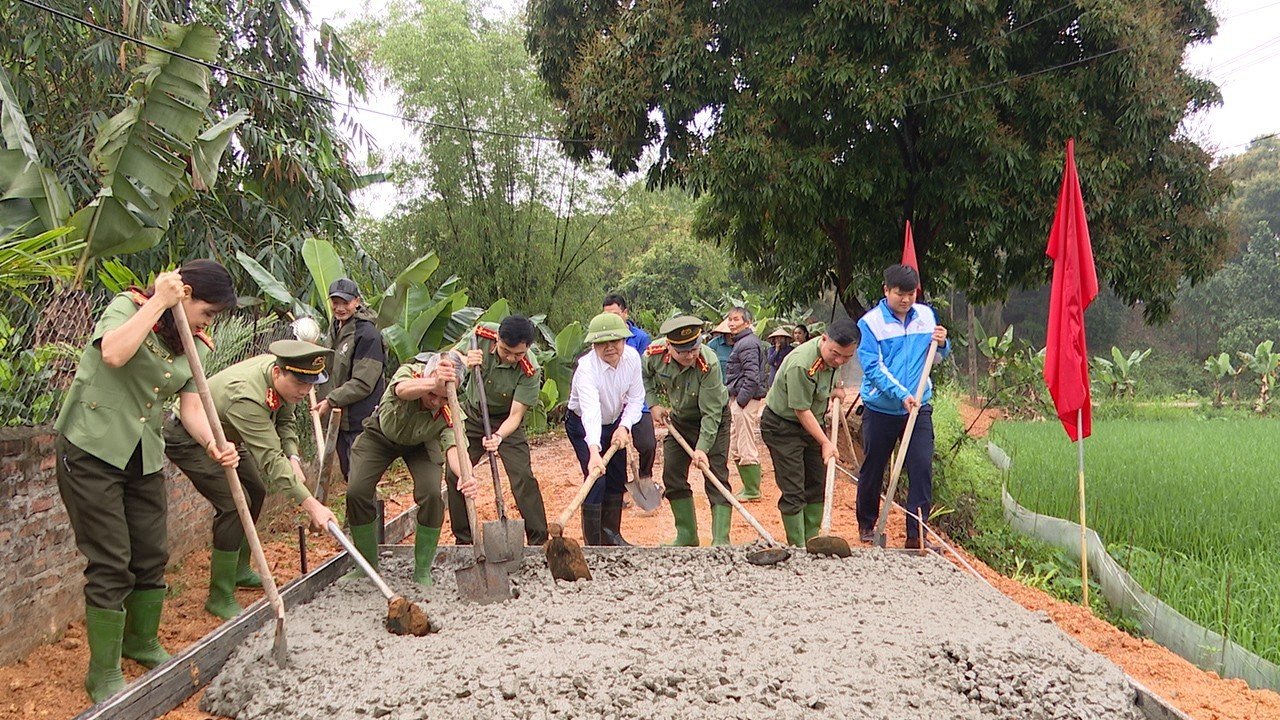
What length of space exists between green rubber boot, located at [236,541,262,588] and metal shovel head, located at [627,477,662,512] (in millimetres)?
2337

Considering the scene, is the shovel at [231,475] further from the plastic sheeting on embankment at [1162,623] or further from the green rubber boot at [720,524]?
the plastic sheeting on embankment at [1162,623]

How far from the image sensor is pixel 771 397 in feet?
17.6

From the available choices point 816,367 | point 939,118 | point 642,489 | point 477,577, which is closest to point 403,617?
point 477,577

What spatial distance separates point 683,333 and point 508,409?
1.16 meters

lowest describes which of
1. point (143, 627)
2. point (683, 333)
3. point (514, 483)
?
point (143, 627)

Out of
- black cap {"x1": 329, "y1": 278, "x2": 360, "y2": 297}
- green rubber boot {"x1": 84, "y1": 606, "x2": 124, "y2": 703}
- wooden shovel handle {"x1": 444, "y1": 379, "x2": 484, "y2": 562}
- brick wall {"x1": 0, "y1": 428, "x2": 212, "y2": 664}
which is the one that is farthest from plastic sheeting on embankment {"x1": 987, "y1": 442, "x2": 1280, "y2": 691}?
brick wall {"x1": 0, "y1": 428, "x2": 212, "y2": 664}

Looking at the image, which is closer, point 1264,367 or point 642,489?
point 642,489

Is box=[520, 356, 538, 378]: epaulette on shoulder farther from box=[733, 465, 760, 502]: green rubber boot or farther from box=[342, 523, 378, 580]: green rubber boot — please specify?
box=[733, 465, 760, 502]: green rubber boot

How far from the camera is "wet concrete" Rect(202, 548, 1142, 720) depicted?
3.03 metres

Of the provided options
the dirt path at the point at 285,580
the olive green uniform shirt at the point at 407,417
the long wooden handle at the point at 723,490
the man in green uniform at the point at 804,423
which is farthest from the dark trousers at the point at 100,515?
the man in green uniform at the point at 804,423

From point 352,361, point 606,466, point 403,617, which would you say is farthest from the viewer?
point 352,361

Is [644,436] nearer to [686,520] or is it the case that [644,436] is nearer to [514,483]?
[686,520]

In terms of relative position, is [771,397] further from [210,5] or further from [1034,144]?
[210,5]

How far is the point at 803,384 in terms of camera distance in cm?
508
